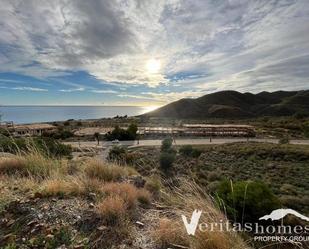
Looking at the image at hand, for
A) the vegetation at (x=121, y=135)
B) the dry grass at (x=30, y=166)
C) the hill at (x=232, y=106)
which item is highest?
the hill at (x=232, y=106)

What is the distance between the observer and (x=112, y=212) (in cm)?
294

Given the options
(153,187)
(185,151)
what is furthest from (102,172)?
(185,151)

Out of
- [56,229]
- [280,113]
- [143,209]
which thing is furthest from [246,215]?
[280,113]

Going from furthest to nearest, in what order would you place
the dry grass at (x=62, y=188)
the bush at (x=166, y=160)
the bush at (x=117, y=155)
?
the bush at (x=166, y=160) < the bush at (x=117, y=155) < the dry grass at (x=62, y=188)

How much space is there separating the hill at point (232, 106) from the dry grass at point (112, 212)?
95.2 meters

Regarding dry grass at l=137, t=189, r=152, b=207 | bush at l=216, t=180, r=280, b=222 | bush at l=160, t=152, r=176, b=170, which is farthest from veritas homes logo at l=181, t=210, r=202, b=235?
bush at l=160, t=152, r=176, b=170

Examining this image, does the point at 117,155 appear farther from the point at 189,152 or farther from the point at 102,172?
the point at 102,172

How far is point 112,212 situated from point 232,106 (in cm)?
11819

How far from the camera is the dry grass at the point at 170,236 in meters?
2.51

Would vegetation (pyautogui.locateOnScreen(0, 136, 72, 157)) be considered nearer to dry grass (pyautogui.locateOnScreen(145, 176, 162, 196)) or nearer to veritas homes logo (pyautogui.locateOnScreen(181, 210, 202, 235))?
dry grass (pyautogui.locateOnScreen(145, 176, 162, 196))

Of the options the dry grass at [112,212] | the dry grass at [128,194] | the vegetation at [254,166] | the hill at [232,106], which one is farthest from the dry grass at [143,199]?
the hill at [232,106]

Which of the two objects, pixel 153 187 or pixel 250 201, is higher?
pixel 153 187

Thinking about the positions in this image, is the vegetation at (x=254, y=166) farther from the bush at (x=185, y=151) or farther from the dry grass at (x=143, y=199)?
the dry grass at (x=143, y=199)

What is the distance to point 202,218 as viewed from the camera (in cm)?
270
